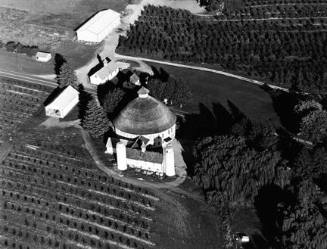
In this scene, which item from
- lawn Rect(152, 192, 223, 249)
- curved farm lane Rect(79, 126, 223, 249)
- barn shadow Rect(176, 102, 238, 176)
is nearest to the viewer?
lawn Rect(152, 192, 223, 249)

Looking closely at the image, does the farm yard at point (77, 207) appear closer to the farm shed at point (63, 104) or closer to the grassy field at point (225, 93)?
the farm shed at point (63, 104)

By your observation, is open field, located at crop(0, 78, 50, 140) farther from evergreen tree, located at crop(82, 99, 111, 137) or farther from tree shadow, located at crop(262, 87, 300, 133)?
tree shadow, located at crop(262, 87, 300, 133)

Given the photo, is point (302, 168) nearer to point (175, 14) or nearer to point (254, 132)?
point (254, 132)

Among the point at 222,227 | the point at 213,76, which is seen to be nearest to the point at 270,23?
the point at 213,76

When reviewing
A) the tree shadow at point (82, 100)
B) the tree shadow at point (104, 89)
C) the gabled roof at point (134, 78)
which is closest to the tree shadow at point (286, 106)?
the gabled roof at point (134, 78)

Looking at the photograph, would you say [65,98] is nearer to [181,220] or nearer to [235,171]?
[181,220]

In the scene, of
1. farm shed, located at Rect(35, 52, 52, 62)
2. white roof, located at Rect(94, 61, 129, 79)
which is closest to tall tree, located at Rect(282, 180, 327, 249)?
white roof, located at Rect(94, 61, 129, 79)
